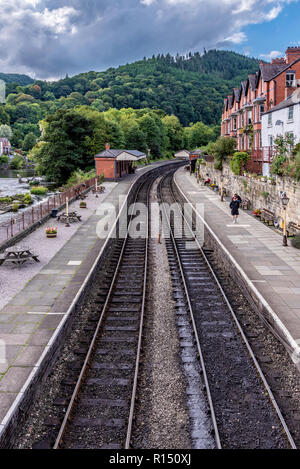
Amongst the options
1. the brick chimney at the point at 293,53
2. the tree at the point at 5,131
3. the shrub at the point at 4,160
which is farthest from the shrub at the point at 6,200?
the tree at the point at 5,131

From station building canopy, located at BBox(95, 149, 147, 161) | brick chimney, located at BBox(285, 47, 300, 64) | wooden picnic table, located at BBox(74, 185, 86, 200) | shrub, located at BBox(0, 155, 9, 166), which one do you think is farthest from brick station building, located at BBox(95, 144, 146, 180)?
shrub, located at BBox(0, 155, 9, 166)

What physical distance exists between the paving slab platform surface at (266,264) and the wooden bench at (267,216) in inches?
16.2

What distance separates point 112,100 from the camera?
6019 inches

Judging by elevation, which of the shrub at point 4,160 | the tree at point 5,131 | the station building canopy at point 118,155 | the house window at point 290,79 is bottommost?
the station building canopy at point 118,155

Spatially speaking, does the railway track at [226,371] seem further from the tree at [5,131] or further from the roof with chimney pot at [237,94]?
the tree at [5,131]

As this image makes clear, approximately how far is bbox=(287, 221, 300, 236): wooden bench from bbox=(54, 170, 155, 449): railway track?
9.06 m

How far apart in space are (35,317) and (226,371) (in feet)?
18.1

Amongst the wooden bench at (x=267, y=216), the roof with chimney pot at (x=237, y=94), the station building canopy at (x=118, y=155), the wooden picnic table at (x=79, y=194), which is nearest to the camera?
the wooden bench at (x=267, y=216)

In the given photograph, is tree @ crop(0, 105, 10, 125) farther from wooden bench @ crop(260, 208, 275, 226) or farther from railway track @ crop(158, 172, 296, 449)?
railway track @ crop(158, 172, 296, 449)

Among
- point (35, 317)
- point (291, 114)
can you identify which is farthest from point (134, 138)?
point (35, 317)

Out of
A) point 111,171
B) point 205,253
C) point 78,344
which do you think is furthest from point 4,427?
point 111,171

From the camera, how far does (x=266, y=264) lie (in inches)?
652

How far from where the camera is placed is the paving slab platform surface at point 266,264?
11305 millimetres
